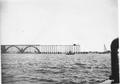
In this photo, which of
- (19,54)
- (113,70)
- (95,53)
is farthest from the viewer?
(19,54)

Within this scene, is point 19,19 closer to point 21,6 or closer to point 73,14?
point 21,6

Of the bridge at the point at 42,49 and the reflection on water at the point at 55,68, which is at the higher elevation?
the bridge at the point at 42,49

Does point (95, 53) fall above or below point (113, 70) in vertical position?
above

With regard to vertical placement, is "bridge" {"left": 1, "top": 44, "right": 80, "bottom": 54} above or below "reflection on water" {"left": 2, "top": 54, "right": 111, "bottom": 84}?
above

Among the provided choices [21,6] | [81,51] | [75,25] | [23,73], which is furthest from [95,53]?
[21,6]
